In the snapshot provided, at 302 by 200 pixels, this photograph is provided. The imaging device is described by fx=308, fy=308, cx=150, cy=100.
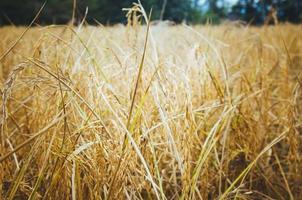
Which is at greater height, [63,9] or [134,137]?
[63,9]

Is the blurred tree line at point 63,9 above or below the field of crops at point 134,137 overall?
above

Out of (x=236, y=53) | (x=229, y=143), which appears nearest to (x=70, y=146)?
(x=229, y=143)

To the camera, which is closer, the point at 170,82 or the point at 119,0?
the point at 170,82

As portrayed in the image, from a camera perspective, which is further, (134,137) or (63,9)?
(63,9)

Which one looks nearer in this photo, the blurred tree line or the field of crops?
the field of crops

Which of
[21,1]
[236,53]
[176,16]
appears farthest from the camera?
[176,16]

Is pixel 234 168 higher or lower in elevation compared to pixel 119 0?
lower

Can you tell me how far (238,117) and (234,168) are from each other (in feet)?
0.34

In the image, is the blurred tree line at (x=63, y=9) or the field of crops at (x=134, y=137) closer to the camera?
the field of crops at (x=134, y=137)

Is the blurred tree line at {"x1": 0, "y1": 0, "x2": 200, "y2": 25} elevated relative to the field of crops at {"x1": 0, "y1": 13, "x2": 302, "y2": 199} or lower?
elevated

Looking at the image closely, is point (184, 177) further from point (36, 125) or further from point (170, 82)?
point (36, 125)

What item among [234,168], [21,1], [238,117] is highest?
[21,1]

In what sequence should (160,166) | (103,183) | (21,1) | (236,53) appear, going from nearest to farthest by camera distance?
(103,183) → (160,166) → (236,53) → (21,1)

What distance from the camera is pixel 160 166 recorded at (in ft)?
1.80
